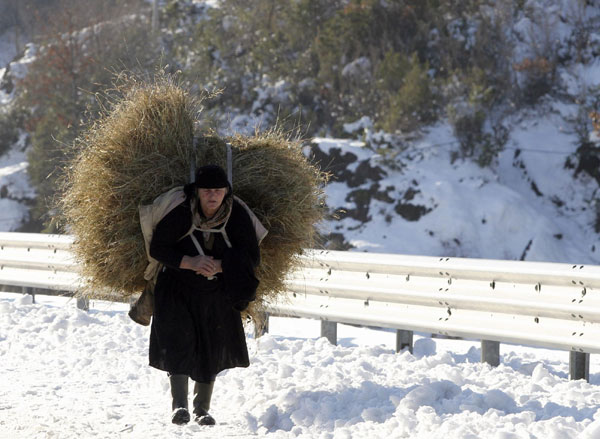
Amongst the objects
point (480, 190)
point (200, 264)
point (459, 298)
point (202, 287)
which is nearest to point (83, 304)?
point (459, 298)

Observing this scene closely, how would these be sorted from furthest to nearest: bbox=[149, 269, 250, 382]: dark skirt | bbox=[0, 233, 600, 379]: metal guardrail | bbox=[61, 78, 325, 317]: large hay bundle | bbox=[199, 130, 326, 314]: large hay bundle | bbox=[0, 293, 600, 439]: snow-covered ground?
bbox=[0, 233, 600, 379]: metal guardrail, bbox=[199, 130, 326, 314]: large hay bundle, bbox=[61, 78, 325, 317]: large hay bundle, bbox=[149, 269, 250, 382]: dark skirt, bbox=[0, 293, 600, 439]: snow-covered ground

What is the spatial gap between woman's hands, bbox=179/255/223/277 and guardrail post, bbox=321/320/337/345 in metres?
Result: 3.23

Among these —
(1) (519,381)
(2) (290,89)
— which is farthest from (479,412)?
(2) (290,89)

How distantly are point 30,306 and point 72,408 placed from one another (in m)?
5.17

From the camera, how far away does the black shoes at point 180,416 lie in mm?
6000

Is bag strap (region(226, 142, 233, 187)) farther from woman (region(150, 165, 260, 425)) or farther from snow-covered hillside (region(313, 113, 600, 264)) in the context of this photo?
snow-covered hillside (region(313, 113, 600, 264))

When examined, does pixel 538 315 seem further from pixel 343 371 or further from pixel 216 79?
pixel 216 79

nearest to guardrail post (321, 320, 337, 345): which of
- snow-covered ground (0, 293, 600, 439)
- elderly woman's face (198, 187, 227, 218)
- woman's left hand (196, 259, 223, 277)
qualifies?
snow-covered ground (0, 293, 600, 439)

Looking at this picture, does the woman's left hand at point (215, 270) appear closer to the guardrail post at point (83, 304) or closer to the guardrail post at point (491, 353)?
the guardrail post at point (491, 353)

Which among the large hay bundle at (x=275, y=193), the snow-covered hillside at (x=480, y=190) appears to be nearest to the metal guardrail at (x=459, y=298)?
the large hay bundle at (x=275, y=193)

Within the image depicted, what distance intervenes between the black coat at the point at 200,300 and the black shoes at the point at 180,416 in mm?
229

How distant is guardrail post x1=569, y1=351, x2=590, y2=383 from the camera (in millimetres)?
7188

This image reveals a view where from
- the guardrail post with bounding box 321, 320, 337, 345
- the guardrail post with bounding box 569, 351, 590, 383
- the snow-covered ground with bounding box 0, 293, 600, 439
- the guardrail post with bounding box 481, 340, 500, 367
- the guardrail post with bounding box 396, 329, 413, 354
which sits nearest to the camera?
the snow-covered ground with bounding box 0, 293, 600, 439

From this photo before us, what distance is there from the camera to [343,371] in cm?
725
